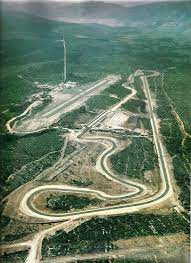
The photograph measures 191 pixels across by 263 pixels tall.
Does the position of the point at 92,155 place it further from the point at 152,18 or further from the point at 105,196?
the point at 152,18

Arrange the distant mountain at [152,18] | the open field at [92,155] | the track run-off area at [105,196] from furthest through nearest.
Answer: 1. the distant mountain at [152,18]
2. the track run-off area at [105,196]
3. the open field at [92,155]

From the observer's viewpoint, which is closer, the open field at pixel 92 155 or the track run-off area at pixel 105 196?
the open field at pixel 92 155

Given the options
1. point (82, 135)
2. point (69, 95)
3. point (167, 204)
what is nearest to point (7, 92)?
point (69, 95)

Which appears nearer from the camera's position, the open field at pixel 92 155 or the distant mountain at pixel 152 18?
the open field at pixel 92 155

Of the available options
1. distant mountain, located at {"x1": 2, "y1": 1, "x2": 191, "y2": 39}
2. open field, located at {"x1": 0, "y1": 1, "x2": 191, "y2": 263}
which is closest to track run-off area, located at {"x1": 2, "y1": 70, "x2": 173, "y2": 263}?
open field, located at {"x1": 0, "y1": 1, "x2": 191, "y2": 263}

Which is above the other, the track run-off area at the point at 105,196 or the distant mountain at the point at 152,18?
the distant mountain at the point at 152,18

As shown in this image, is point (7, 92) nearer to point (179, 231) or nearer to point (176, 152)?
point (176, 152)

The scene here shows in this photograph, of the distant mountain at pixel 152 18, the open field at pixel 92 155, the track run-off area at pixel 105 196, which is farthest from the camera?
the distant mountain at pixel 152 18

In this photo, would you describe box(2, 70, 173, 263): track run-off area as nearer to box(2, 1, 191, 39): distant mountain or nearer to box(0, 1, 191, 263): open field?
box(0, 1, 191, 263): open field

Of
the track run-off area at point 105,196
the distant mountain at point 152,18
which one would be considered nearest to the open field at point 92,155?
the track run-off area at point 105,196

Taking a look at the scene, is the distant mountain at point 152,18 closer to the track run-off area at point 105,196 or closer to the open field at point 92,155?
the open field at point 92,155

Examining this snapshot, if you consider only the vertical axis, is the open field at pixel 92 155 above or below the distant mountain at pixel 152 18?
below
